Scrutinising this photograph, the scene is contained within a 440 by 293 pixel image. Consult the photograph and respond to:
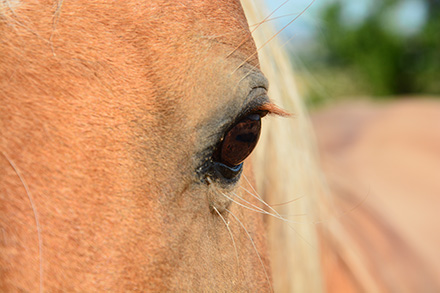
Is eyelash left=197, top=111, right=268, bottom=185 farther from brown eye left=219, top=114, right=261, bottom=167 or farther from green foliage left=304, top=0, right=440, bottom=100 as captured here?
green foliage left=304, top=0, right=440, bottom=100

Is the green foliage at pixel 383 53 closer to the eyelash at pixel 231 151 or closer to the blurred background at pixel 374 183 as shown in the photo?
the blurred background at pixel 374 183

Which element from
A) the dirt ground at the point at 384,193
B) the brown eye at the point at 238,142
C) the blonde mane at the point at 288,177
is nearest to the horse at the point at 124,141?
the brown eye at the point at 238,142

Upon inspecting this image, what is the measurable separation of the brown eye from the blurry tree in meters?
7.92

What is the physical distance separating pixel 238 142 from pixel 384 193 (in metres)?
2.23

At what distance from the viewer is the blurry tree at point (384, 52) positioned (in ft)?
28.5

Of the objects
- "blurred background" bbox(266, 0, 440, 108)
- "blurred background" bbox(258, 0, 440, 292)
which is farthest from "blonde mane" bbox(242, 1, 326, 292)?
"blurred background" bbox(266, 0, 440, 108)

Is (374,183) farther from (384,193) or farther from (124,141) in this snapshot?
(124,141)

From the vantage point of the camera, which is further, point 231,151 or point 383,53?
point 383,53

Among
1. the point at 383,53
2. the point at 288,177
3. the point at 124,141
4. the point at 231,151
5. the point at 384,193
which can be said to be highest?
the point at 124,141

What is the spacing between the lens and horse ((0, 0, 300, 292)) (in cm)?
58

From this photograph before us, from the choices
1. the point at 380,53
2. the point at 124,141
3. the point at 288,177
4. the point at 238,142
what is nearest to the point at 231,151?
the point at 238,142

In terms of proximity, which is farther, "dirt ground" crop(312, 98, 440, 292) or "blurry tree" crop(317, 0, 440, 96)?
"blurry tree" crop(317, 0, 440, 96)

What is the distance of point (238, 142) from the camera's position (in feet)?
2.54

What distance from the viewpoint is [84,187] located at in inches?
23.9
